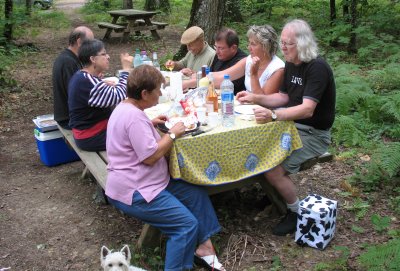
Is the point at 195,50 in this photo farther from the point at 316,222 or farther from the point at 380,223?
the point at 380,223

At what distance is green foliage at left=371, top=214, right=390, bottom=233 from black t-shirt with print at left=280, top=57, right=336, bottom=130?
2.85 ft

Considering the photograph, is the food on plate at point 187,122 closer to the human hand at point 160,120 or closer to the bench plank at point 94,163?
the human hand at point 160,120

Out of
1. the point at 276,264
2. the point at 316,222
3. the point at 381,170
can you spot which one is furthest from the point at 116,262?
the point at 381,170

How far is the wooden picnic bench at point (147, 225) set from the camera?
3350 millimetres

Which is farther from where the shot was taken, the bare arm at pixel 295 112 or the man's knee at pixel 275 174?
the man's knee at pixel 275 174

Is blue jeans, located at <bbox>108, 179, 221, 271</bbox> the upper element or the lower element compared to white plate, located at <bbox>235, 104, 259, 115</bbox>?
lower

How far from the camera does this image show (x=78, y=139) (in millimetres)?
4230

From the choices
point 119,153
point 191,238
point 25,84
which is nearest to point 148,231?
point 191,238

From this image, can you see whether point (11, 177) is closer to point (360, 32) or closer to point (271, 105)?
point (271, 105)

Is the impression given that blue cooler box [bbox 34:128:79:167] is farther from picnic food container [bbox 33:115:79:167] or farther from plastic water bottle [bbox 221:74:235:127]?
plastic water bottle [bbox 221:74:235:127]

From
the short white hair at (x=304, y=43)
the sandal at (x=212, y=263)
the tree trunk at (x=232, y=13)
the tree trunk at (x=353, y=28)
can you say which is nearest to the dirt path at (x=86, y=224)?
the sandal at (x=212, y=263)

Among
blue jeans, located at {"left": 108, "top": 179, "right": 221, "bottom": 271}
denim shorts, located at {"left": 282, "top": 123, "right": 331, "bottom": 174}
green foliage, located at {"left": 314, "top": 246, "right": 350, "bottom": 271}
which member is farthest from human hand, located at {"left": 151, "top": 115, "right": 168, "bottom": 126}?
green foliage, located at {"left": 314, "top": 246, "right": 350, "bottom": 271}

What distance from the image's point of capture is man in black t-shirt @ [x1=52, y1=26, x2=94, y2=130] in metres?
4.62

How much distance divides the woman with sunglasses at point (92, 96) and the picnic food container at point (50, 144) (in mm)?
818
